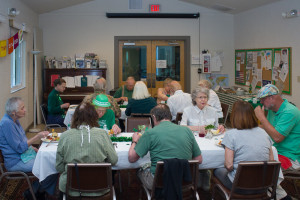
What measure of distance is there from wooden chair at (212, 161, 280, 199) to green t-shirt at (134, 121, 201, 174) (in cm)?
45

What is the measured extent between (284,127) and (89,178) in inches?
80.7

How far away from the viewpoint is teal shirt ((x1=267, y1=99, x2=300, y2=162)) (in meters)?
3.77

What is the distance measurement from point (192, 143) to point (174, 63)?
6.96m

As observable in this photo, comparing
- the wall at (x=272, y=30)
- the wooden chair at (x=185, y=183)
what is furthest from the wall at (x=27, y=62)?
the wall at (x=272, y=30)

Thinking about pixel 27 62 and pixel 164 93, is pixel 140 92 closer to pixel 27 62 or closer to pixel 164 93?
pixel 164 93

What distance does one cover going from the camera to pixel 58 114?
6469 millimetres

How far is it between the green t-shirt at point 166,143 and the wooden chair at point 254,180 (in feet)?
1.48

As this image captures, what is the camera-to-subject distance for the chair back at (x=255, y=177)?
2998mm

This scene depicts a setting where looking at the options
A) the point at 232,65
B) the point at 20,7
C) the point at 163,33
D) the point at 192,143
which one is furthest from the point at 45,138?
the point at 232,65

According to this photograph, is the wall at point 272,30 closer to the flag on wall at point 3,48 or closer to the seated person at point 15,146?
the seated person at point 15,146

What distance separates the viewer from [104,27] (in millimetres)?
9609

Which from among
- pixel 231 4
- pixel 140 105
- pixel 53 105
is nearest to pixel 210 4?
pixel 231 4

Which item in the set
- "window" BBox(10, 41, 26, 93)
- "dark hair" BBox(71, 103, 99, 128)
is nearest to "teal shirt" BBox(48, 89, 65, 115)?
"window" BBox(10, 41, 26, 93)

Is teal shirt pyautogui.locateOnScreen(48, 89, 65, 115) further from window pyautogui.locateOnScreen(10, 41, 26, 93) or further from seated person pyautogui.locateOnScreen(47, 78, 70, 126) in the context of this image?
window pyautogui.locateOnScreen(10, 41, 26, 93)
